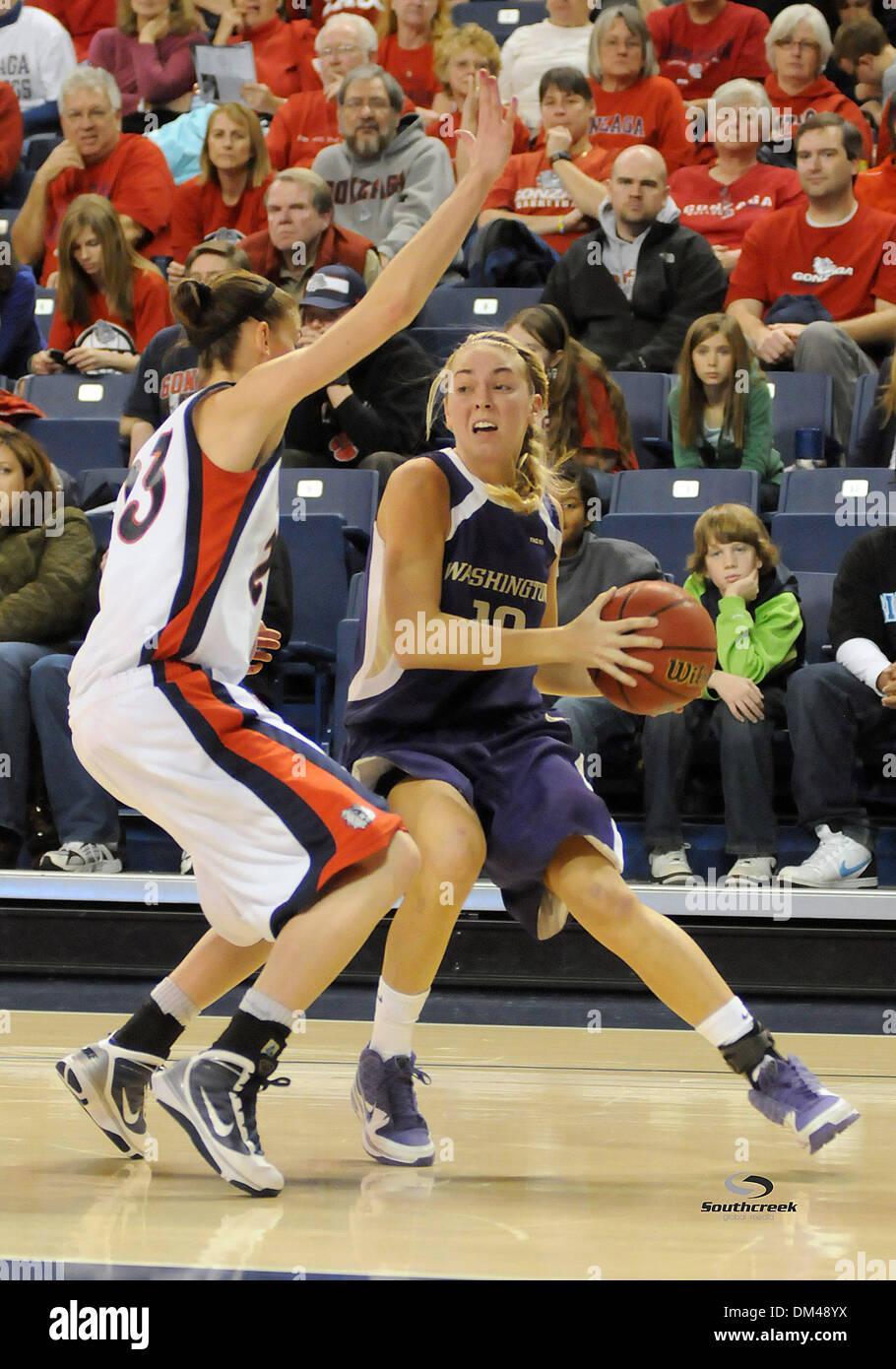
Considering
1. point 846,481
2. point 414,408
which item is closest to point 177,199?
point 414,408

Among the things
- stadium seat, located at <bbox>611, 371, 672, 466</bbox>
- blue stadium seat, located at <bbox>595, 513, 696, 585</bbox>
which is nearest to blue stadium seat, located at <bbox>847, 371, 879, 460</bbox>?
stadium seat, located at <bbox>611, 371, 672, 466</bbox>

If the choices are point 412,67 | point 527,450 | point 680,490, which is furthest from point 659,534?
point 412,67

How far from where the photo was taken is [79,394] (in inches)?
259

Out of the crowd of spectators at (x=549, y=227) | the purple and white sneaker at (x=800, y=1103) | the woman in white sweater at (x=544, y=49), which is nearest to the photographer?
the purple and white sneaker at (x=800, y=1103)

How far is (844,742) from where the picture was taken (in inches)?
187

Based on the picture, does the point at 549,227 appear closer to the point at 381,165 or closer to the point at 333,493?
the point at 381,165

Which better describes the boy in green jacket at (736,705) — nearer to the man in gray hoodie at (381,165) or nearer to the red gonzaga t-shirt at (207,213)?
the man in gray hoodie at (381,165)

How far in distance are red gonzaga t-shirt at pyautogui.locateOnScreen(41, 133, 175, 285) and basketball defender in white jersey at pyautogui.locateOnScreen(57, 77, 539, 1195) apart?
16.2 ft

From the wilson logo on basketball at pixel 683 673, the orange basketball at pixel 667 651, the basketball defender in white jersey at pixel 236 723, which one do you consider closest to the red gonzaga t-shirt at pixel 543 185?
the orange basketball at pixel 667 651

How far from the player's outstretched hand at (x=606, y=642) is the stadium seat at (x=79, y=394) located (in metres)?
4.03

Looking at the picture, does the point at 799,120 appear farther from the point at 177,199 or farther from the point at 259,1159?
the point at 259,1159

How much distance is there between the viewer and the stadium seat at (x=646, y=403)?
240 inches

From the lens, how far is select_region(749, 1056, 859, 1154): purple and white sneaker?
106 inches
